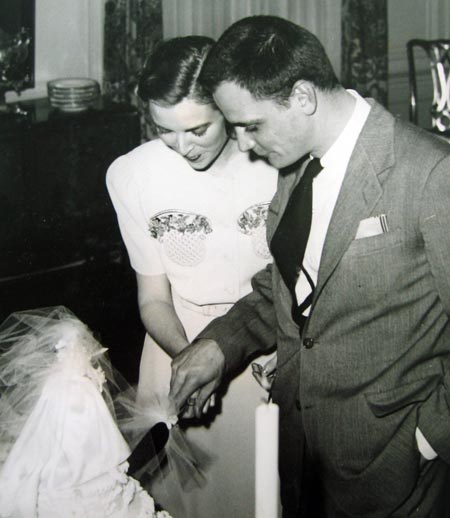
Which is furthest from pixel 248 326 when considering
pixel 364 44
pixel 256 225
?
pixel 364 44

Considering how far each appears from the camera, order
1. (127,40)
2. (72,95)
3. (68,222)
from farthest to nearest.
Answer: (127,40)
(72,95)
(68,222)

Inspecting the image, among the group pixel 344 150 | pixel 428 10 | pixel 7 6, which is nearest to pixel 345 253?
pixel 344 150

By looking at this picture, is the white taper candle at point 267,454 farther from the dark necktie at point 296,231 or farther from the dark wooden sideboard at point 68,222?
the dark wooden sideboard at point 68,222

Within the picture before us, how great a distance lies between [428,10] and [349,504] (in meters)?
5.75

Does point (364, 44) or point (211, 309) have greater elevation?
point (364, 44)

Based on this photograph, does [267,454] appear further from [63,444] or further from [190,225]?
[190,225]

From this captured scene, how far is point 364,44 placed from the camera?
5602 mm

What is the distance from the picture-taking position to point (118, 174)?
78.5 inches

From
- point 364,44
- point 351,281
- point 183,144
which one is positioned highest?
point 364,44

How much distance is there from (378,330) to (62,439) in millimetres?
758

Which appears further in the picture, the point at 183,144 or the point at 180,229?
the point at 180,229

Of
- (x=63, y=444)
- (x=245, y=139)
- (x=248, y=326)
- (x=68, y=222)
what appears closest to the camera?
(x=63, y=444)

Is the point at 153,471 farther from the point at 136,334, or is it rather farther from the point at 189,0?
the point at 189,0

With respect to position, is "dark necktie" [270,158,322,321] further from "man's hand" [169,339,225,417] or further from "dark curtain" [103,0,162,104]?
"dark curtain" [103,0,162,104]
